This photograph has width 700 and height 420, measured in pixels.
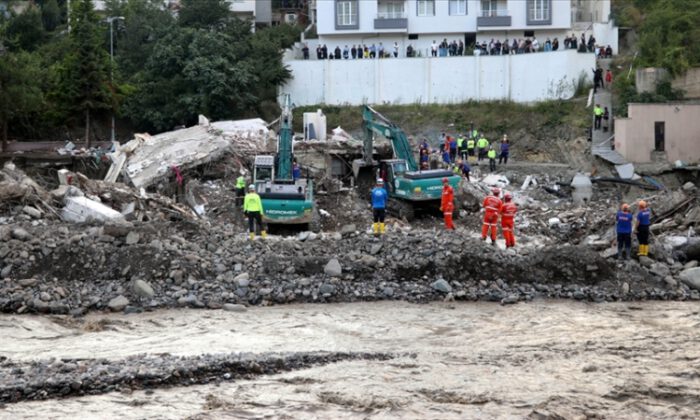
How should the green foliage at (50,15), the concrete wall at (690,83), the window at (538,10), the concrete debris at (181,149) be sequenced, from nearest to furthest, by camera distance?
the concrete debris at (181,149)
the concrete wall at (690,83)
the window at (538,10)
the green foliage at (50,15)

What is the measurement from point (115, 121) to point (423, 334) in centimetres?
3300

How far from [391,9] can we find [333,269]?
104ft

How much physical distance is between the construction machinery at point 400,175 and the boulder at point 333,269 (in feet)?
27.8

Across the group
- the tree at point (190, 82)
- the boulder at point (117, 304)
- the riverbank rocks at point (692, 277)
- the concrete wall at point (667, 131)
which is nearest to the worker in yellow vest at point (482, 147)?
the concrete wall at point (667, 131)

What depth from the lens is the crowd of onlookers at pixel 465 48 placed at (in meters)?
47.4

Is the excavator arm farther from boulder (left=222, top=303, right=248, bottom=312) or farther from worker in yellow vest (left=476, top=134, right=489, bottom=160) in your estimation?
boulder (left=222, top=303, right=248, bottom=312)

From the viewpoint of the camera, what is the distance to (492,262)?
2184 centimetres

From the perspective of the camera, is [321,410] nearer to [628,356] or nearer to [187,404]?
[187,404]

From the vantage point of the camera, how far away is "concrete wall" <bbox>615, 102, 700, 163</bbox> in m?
37.5

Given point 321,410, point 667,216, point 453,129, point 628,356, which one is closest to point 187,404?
point 321,410

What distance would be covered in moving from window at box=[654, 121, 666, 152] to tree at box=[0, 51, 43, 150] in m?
23.6

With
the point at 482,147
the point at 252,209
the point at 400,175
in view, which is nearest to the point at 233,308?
the point at 252,209

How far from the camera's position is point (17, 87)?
41031 mm

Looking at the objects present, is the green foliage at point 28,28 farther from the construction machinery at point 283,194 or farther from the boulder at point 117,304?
the boulder at point 117,304
